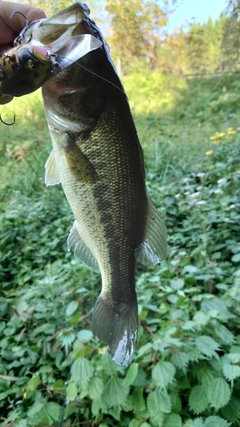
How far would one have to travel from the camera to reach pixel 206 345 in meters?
1.26

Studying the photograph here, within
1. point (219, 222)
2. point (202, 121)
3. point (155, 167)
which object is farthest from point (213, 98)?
point (219, 222)

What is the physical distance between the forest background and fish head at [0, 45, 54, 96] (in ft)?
1.05

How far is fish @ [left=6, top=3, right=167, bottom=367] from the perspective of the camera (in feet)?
2.37

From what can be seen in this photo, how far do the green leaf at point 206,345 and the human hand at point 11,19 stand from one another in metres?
1.04

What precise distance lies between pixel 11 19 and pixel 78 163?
1.61 feet

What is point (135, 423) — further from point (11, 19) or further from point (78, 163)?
point (11, 19)

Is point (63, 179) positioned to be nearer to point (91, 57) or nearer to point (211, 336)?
point (91, 57)

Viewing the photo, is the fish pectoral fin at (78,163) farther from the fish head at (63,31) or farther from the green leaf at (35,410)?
the green leaf at (35,410)

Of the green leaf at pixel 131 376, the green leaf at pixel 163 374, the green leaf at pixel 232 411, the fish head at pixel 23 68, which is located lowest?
the green leaf at pixel 232 411

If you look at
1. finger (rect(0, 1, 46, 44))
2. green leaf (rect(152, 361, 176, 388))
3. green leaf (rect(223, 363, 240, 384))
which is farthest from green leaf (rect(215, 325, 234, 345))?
finger (rect(0, 1, 46, 44))

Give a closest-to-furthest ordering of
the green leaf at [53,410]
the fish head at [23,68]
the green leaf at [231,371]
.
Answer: the fish head at [23,68] → the green leaf at [231,371] → the green leaf at [53,410]

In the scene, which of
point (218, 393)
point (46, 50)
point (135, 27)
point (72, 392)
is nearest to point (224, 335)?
point (218, 393)

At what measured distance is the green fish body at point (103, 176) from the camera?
744mm

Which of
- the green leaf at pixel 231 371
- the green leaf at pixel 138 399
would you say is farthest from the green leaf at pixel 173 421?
the green leaf at pixel 231 371
